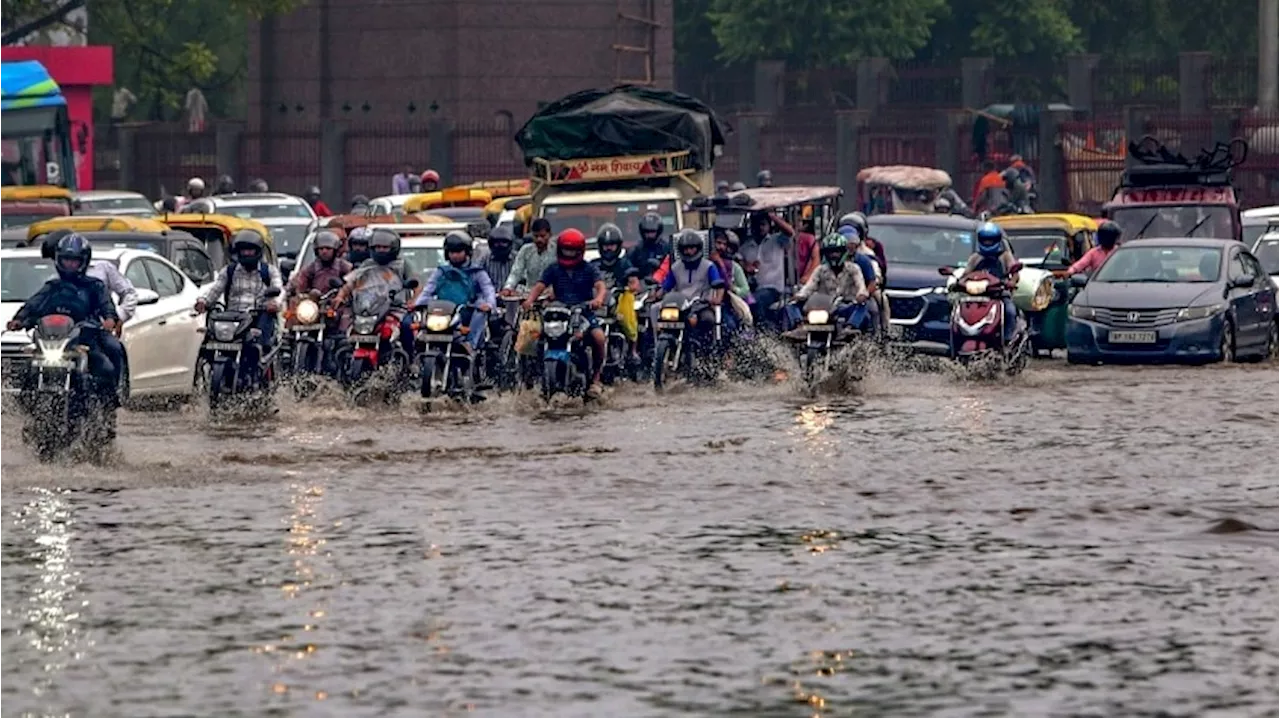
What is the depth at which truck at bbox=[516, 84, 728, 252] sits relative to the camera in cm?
3177

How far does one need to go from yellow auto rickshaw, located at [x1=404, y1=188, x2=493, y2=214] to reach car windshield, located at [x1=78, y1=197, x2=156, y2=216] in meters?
3.26

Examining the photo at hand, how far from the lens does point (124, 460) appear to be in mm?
→ 18828

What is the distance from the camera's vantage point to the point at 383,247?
24219 mm

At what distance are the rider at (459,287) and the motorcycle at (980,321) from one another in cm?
446

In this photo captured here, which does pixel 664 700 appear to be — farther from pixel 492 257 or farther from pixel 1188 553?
pixel 492 257

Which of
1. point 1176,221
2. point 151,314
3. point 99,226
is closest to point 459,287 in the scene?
point 151,314

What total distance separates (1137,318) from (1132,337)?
198 millimetres

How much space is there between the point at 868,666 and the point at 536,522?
15.8 feet

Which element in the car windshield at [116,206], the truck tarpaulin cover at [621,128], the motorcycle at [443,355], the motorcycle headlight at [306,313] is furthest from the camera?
the car windshield at [116,206]

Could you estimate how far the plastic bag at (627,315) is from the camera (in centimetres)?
2511

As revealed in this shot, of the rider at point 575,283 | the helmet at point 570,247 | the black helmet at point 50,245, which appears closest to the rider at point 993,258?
the rider at point 575,283

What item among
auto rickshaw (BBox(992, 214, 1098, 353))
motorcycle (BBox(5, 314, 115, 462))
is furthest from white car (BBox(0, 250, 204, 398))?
auto rickshaw (BBox(992, 214, 1098, 353))

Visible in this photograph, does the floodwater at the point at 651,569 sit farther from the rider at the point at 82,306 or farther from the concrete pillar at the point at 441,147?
the concrete pillar at the point at 441,147

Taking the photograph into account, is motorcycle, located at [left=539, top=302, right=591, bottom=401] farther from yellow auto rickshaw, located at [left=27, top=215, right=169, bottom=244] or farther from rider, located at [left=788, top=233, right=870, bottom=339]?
yellow auto rickshaw, located at [left=27, top=215, right=169, bottom=244]
